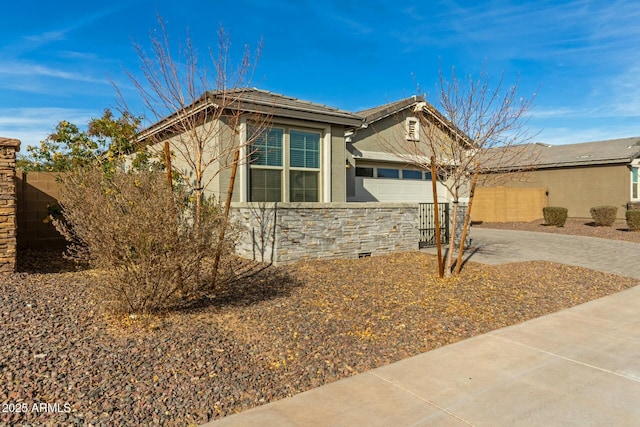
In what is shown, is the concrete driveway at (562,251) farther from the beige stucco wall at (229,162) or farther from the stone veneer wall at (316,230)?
the beige stucco wall at (229,162)

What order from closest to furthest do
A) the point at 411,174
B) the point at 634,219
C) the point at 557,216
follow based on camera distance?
1. the point at 411,174
2. the point at 634,219
3. the point at 557,216

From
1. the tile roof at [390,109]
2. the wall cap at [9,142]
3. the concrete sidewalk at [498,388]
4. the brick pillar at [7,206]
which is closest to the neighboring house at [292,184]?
the wall cap at [9,142]

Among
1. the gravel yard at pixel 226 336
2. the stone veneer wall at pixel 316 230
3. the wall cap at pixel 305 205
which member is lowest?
the gravel yard at pixel 226 336

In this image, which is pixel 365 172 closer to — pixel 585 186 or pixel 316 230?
pixel 316 230

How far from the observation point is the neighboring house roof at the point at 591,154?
70.3 ft

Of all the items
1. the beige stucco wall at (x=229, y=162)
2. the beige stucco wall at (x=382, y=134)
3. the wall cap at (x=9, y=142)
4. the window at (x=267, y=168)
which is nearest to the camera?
the wall cap at (x=9, y=142)

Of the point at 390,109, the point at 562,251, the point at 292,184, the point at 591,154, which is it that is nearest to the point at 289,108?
the point at 292,184

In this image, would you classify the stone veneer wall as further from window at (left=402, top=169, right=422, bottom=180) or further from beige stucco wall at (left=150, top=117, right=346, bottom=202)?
window at (left=402, top=169, right=422, bottom=180)

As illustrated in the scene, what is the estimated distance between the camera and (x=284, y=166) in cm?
1014

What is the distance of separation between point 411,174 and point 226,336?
12.6 meters

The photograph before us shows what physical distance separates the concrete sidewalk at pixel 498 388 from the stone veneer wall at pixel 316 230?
168 inches

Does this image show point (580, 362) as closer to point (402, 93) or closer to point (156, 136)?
point (402, 93)

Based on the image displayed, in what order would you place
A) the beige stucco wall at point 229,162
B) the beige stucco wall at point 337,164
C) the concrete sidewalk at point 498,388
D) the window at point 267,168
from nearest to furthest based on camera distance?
the concrete sidewalk at point 498,388 < the beige stucco wall at point 229,162 < the window at point 267,168 < the beige stucco wall at point 337,164

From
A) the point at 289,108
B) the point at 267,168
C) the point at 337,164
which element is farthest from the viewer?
the point at 337,164
